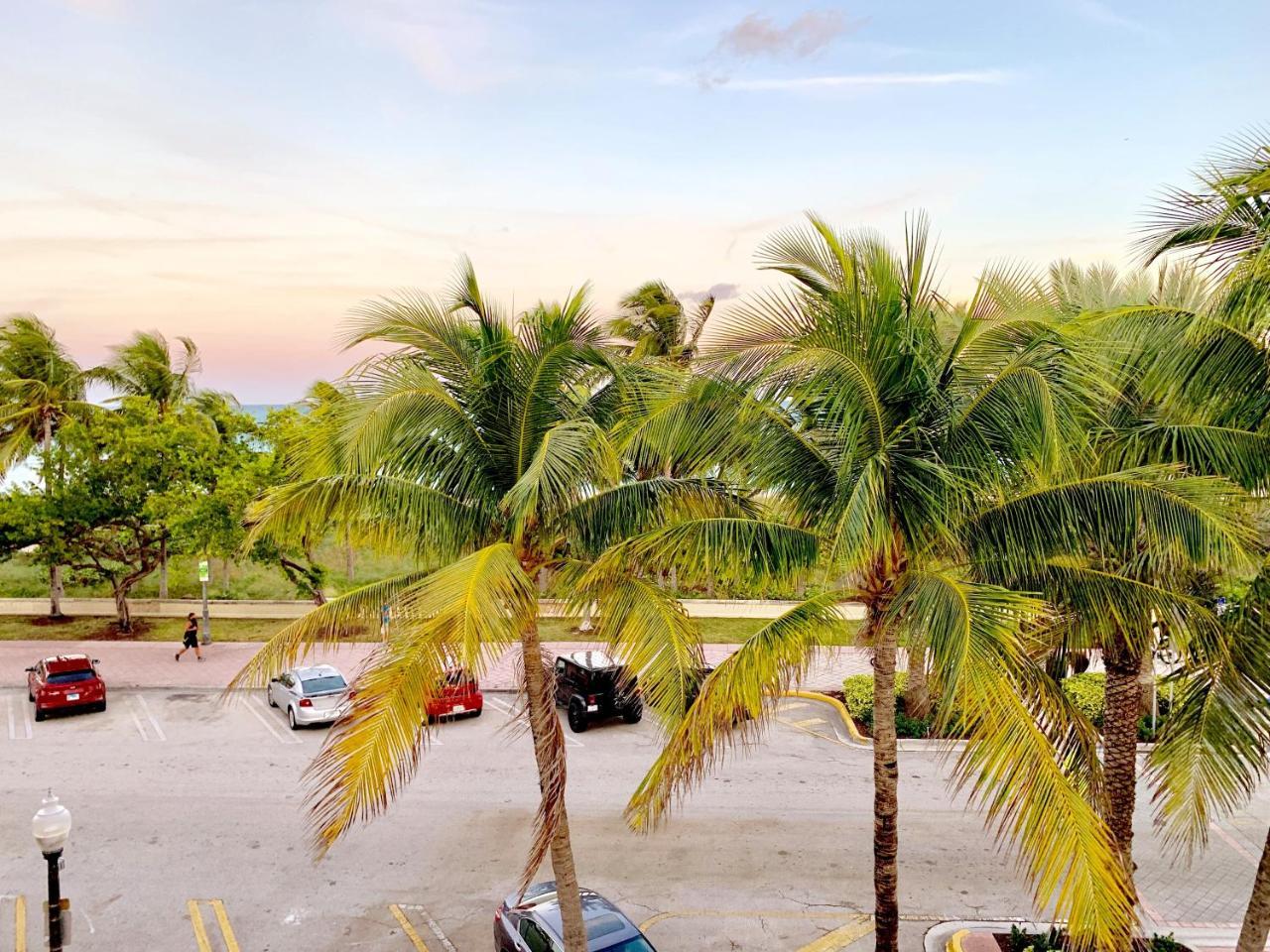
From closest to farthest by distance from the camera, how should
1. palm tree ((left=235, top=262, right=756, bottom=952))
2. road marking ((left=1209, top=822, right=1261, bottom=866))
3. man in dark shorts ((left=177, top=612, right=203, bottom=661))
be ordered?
palm tree ((left=235, top=262, right=756, bottom=952)) → road marking ((left=1209, top=822, right=1261, bottom=866)) → man in dark shorts ((left=177, top=612, right=203, bottom=661))

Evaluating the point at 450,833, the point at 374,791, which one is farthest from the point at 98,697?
the point at 374,791

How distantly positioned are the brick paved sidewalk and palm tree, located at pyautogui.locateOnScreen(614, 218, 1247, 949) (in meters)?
12.8

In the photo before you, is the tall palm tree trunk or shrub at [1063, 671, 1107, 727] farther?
the tall palm tree trunk

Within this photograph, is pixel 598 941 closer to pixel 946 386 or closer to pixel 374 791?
pixel 374 791

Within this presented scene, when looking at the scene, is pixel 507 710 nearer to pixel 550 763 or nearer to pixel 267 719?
pixel 267 719

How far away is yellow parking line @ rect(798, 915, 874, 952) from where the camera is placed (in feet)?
33.3

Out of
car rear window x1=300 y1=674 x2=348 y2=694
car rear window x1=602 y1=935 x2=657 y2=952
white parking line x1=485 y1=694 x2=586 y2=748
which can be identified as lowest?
white parking line x1=485 y1=694 x2=586 y2=748

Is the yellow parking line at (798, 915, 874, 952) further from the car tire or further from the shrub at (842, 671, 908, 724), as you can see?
the car tire

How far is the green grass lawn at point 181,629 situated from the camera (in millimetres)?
25500

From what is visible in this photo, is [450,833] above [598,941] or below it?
below

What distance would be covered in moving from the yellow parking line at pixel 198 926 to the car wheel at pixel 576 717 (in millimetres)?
7912

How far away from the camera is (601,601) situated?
825 cm

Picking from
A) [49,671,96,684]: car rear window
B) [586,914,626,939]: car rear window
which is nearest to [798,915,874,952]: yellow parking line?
[586,914,626,939]: car rear window

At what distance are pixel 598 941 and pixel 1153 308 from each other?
7.88m
